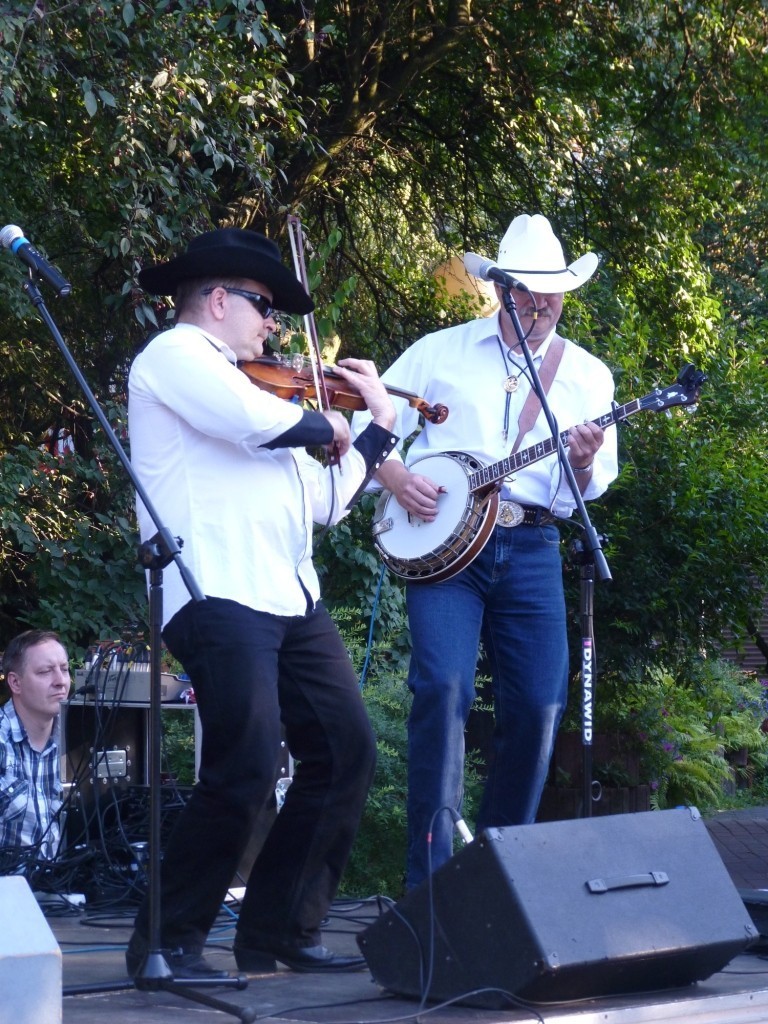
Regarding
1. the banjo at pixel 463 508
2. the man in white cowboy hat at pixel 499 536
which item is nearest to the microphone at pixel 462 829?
the man in white cowboy hat at pixel 499 536

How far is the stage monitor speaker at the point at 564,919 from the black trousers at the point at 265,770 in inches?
12.4

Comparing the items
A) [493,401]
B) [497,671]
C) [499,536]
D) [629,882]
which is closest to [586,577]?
[499,536]

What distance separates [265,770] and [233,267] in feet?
4.11

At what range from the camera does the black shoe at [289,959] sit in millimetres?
3287

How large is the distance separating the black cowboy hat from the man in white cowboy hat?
21.1 inches

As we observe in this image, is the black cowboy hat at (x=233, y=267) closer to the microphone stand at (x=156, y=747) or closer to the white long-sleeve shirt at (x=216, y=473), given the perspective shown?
the white long-sleeve shirt at (x=216, y=473)

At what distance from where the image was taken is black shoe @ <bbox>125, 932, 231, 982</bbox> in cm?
304

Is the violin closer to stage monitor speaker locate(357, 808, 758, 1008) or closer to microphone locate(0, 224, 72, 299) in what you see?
microphone locate(0, 224, 72, 299)

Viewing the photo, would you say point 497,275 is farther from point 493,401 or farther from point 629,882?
point 629,882

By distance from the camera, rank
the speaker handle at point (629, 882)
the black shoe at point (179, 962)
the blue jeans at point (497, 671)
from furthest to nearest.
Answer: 1. the blue jeans at point (497, 671)
2. the black shoe at point (179, 962)
3. the speaker handle at point (629, 882)

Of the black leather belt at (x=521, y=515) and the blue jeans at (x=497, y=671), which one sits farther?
the black leather belt at (x=521, y=515)

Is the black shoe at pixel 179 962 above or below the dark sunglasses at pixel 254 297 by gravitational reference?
below

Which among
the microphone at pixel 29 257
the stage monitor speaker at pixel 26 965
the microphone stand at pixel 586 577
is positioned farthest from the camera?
the microphone stand at pixel 586 577

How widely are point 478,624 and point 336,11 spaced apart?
20.0 ft
